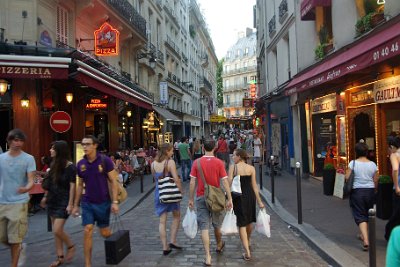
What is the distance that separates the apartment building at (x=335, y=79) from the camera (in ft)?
29.3

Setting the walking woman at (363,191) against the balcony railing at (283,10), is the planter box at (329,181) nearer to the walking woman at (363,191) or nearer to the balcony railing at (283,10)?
the walking woman at (363,191)

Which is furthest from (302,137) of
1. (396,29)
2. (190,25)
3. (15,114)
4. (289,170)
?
(190,25)

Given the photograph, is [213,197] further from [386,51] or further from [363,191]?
[386,51]

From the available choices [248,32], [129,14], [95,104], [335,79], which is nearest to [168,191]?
[335,79]

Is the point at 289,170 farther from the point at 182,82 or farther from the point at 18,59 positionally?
the point at 182,82

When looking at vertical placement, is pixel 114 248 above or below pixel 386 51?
below

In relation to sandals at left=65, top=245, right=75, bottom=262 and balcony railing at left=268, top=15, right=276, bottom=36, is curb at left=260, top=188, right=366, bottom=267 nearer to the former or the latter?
sandals at left=65, top=245, right=75, bottom=262

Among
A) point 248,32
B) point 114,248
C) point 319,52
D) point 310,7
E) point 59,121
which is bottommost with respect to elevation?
point 114,248

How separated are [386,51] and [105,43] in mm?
10882

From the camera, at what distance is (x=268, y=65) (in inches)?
952

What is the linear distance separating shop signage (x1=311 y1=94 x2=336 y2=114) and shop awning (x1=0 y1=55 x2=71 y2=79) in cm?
785

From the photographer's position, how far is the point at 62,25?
14469 mm

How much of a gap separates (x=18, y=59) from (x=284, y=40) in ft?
41.4

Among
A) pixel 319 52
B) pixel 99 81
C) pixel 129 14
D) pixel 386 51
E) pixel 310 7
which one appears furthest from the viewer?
pixel 129 14
